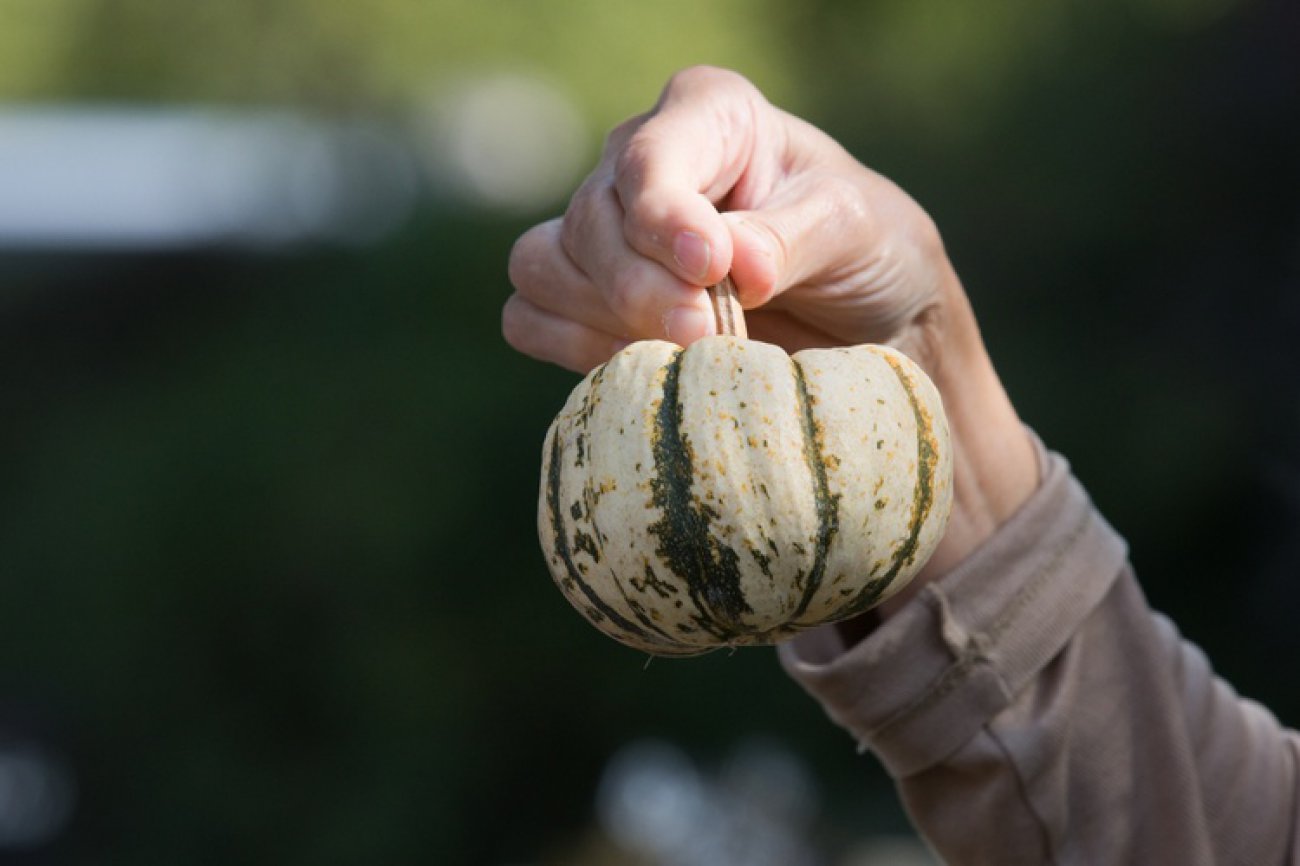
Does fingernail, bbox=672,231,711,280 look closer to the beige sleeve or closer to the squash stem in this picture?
the squash stem

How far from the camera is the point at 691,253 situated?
4.14 ft

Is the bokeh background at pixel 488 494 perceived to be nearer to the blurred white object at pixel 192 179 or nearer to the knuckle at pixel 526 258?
the blurred white object at pixel 192 179

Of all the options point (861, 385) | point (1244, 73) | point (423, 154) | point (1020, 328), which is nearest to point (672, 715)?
point (1020, 328)

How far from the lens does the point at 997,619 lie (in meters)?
1.57

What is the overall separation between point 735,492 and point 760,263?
25 cm

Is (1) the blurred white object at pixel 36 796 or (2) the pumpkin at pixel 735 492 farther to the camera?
(1) the blurred white object at pixel 36 796

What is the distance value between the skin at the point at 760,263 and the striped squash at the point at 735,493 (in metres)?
0.10

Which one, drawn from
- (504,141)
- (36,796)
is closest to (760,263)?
(504,141)

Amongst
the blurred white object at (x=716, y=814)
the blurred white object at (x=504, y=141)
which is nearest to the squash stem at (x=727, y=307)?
the blurred white object at (x=716, y=814)

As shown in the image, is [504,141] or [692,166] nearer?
[692,166]

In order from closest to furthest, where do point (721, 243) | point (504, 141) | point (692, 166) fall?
1. point (721, 243)
2. point (692, 166)
3. point (504, 141)

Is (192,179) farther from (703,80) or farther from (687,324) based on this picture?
(687,324)

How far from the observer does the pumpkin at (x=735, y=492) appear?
45.8 inches

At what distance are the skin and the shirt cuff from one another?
0.14ft
